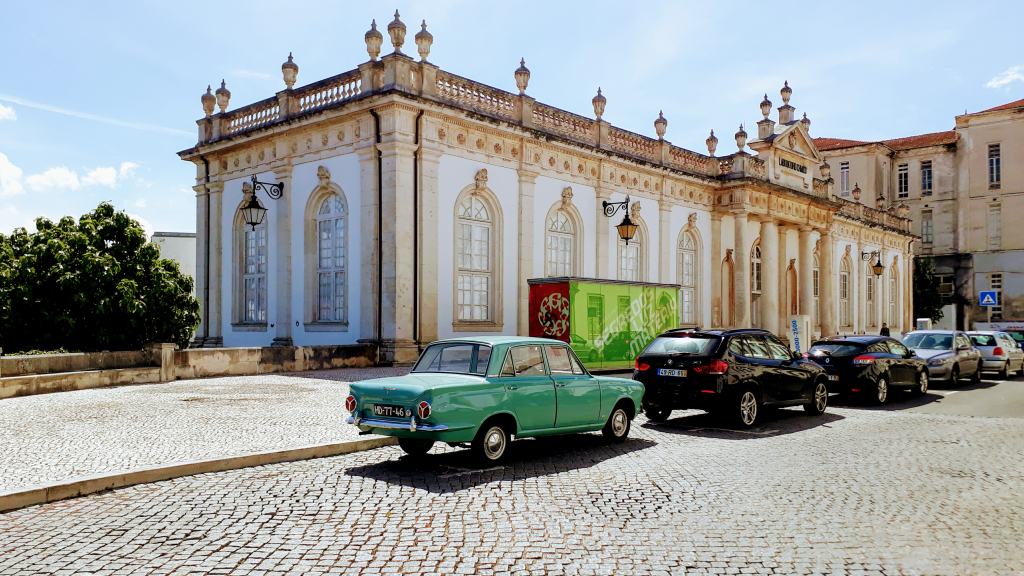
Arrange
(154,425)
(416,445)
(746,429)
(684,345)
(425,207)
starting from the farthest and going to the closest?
1. (425,207)
2. (684,345)
3. (746,429)
4. (154,425)
5. (416,445)

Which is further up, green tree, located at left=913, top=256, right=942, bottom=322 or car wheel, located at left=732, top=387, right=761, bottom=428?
green tree, located at left=913, top=256, right=942, bottom=322

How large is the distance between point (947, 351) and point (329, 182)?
16444 millimetres

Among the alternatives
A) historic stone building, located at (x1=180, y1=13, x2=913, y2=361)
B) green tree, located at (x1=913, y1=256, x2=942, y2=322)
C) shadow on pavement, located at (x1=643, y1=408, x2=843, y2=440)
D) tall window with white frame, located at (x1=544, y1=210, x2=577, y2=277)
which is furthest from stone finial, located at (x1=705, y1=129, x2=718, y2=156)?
green tree, located at (x1=913, y1=256, x2=942, y2=322)

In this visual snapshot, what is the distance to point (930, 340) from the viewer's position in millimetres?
21250

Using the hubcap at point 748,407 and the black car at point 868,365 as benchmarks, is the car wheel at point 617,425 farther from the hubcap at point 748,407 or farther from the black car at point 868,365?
the black car at point 868,365

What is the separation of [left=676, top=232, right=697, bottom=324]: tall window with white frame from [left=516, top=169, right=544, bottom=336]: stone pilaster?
893 cm

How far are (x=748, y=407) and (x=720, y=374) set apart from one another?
2.49 ft

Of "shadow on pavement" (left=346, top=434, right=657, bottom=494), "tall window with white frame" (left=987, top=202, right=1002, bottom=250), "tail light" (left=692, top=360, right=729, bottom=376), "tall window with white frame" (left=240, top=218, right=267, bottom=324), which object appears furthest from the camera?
"tall window with white frame" (left=987, top=202, right=1002, bottom=250)

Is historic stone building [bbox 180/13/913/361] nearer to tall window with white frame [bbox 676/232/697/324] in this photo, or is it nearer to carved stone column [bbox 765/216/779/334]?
tall window with white frame [bbox 676/232/697/324]

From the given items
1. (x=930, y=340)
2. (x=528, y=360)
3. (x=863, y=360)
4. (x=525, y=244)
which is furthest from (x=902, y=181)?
(x=528, y=360)

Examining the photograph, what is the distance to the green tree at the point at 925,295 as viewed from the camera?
5488 centimetres

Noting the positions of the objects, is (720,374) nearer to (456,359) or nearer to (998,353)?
(456,359)

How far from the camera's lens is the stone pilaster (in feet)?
75.4

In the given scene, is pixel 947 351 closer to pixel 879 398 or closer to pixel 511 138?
pixel 879 398
